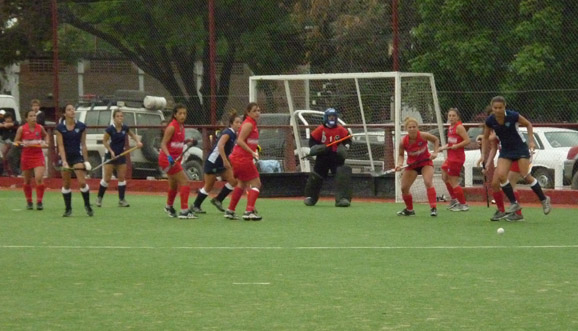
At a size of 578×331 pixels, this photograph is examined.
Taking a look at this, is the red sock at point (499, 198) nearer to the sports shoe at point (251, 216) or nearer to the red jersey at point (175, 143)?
the sports shoe at point (251, 216)

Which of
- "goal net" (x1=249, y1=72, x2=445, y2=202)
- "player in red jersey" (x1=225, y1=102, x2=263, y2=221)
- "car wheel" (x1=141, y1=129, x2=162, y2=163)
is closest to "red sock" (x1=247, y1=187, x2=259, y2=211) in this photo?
"player in red jersey" (x1=225, y1=102, x2=263, y2=221)

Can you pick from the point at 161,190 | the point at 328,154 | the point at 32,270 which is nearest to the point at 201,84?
the point at 161,190

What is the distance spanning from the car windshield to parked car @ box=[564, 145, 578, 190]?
14 centimetres

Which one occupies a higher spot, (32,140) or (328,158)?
(32,140)

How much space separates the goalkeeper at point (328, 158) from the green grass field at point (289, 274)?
383 cm

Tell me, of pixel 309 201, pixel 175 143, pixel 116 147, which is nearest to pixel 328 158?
pixel 309 201

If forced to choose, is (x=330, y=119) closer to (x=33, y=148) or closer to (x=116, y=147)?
(x=116, y=147)

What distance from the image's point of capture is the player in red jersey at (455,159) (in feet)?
66.0

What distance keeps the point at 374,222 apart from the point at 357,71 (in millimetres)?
8316

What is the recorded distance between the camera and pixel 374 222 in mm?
17781

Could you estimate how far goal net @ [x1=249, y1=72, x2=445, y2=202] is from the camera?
23703 mm

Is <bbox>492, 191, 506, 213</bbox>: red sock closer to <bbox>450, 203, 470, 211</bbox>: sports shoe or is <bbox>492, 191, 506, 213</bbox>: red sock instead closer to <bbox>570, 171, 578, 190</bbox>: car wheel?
<bbox>450, 203, 470, 211</bbox>: sports shoe

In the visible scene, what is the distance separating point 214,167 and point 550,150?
7162 mm

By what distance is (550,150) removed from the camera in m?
23.0
